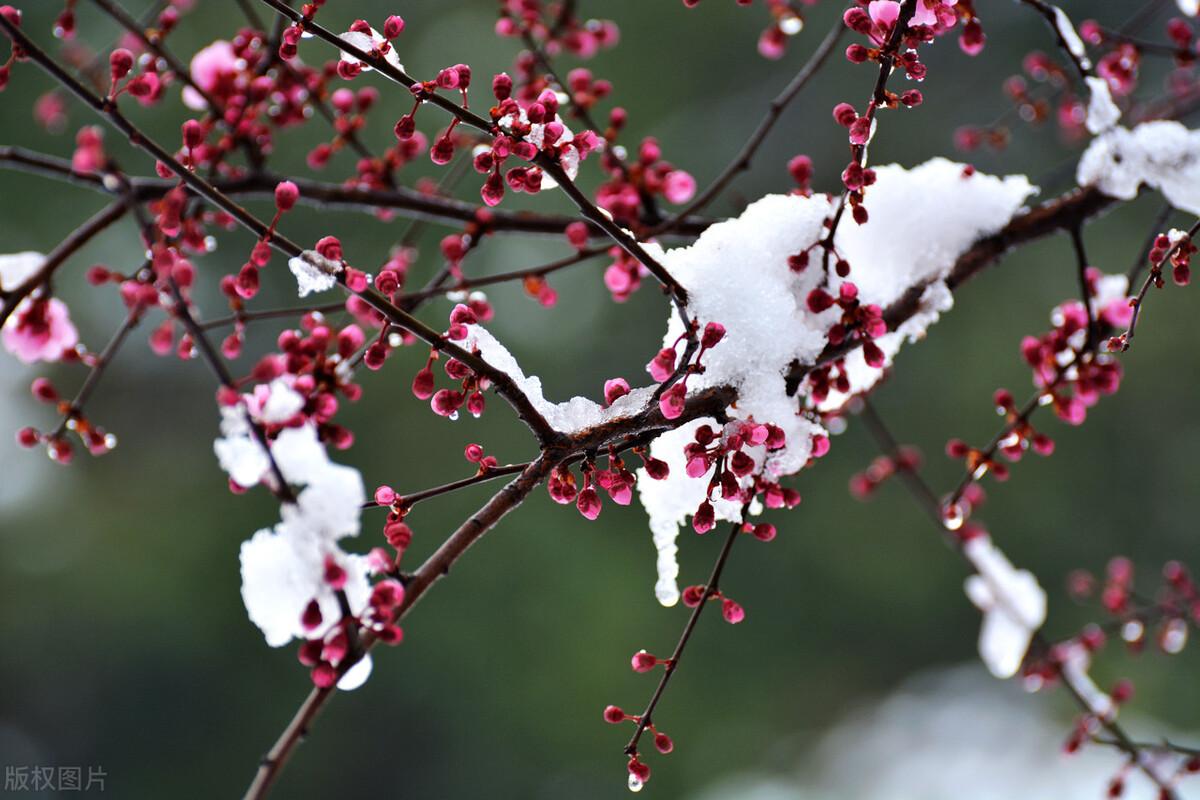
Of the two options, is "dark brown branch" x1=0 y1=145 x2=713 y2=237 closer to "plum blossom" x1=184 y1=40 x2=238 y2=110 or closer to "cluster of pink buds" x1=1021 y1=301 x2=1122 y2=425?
"plum blossom" x1=184 y1=40 x2=238 y2=110

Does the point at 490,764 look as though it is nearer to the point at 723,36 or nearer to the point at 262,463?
the point at 723,36

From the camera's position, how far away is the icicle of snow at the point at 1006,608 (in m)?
1.33

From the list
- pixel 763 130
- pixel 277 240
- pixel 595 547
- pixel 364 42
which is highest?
pixel 595 547

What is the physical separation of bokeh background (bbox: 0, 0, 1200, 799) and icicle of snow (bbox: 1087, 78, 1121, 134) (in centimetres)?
392

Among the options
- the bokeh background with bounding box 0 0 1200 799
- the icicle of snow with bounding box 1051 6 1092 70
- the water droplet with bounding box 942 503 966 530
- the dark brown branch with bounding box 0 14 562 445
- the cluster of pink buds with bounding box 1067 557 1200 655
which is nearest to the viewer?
the dark brown branch with bounding box 0 14 562 445

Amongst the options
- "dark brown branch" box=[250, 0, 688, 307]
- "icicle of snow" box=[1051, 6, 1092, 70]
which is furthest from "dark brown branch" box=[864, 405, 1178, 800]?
"dark brown branch" box=[250, 0, 688, 307]

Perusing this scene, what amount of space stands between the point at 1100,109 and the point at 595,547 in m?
4.43

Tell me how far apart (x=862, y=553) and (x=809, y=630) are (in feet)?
1.87

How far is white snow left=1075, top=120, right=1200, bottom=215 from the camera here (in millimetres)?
913

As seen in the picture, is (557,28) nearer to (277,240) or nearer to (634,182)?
(634,182)

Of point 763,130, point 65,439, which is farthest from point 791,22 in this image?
point 65,439

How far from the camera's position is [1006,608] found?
4.48 feet

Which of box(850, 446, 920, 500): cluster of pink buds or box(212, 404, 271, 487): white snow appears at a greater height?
box(850, 446, 920, 500): cluster of pink buds

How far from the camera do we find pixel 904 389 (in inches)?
219
